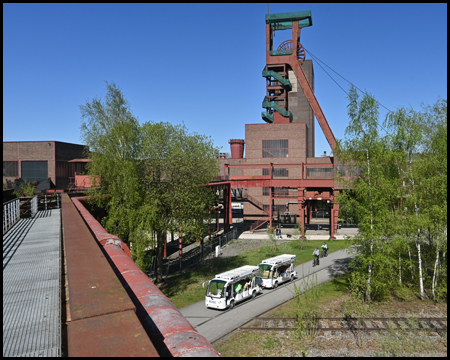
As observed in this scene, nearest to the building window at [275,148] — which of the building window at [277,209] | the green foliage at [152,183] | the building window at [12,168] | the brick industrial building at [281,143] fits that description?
the brick industrial building at [281,143]

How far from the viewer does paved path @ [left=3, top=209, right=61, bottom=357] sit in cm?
250

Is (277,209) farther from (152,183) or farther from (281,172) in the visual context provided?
(152,183)

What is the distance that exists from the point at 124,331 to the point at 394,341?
13773 millimetres

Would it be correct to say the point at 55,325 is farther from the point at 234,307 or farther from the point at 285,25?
the point at 285,25

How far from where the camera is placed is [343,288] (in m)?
19.6

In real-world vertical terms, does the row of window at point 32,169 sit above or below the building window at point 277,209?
above

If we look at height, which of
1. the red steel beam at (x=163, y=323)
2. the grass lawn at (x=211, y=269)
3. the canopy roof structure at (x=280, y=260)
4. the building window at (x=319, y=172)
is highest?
the building window at (x=319, y=172)

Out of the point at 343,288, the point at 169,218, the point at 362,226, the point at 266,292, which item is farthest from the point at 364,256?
the point at 169,218

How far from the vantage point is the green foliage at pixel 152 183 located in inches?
776

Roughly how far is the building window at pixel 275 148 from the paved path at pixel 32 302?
142 feet

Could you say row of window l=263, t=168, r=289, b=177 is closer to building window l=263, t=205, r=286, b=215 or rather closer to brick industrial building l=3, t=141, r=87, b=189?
building window l=263, t=205, r=286, b=215

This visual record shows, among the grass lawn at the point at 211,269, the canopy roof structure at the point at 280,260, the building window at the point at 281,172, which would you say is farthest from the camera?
the building window at the point at 281,172

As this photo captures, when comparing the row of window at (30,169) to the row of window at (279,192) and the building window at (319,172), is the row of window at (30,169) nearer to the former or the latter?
the row of window at (279,192)

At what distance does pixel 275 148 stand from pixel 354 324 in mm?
35651
